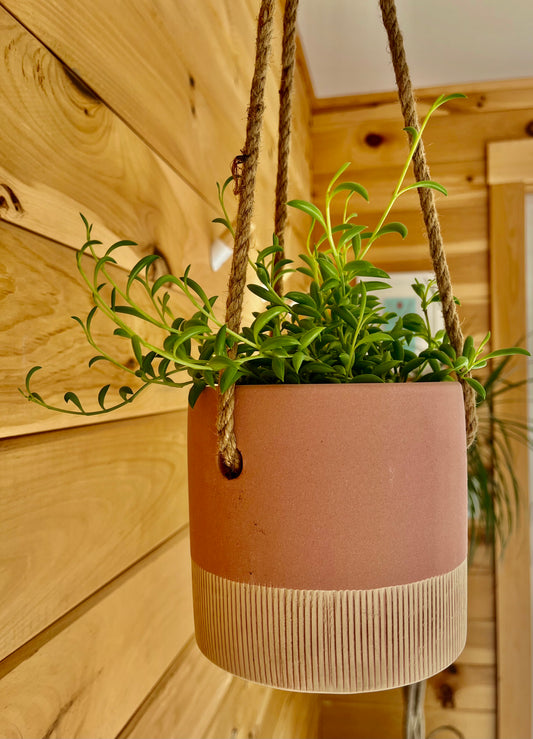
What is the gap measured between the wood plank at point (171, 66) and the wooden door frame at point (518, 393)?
1.08 m

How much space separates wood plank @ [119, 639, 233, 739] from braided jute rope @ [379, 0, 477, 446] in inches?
20.8

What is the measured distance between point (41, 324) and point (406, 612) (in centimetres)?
36

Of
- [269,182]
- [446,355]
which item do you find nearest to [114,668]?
[446,355]

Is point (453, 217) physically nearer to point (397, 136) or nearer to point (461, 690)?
point (397, 136)

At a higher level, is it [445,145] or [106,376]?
[445,145]

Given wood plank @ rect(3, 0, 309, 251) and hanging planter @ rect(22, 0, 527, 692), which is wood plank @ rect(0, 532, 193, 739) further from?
wood plank @ rect(3, 0, 309, 251)

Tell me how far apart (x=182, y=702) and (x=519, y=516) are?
1.55m

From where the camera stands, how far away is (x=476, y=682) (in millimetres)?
2072

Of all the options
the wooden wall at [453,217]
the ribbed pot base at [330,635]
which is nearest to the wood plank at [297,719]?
the wooden wall at [453,217]

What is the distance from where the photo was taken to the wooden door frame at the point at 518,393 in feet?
6.63

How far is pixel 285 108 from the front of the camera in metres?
0.56

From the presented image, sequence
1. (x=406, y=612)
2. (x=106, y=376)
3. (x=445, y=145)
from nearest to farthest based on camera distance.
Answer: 1. (x=406, y=612)
2. (x=106, y=376)
3. (x=445, y=145)

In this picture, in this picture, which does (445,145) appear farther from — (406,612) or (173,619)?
(406,612)

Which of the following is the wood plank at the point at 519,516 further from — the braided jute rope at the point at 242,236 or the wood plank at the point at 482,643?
the braided jute rope at the point at 242,236
